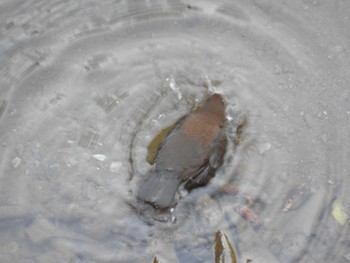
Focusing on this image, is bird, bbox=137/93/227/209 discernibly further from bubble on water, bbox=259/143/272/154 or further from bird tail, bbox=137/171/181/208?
bubble on water, bbox=259/143/272/154

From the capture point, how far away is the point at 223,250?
4559 millimetres

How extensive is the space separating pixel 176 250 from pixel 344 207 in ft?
4.94

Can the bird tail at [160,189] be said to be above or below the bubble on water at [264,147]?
above

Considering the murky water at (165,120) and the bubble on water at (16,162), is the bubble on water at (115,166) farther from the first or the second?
the bubble on water at (16,162)

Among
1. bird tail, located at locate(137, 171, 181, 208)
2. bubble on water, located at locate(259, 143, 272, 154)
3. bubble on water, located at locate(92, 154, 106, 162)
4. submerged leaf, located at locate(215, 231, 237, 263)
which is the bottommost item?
submerged leaf, located at locate(215, 231, 237, 263)

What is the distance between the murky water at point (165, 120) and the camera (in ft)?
15.2

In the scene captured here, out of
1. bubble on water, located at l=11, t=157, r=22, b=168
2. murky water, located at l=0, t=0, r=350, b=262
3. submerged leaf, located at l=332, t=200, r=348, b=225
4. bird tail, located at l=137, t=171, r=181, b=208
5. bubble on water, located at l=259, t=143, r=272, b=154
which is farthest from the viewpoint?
bubble on water, located at l=259, t=143, r=272, b=154

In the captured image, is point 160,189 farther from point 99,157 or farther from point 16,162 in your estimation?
point 16,162

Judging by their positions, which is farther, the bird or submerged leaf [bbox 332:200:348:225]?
submerged leaf [bbox 332:200:348:225]

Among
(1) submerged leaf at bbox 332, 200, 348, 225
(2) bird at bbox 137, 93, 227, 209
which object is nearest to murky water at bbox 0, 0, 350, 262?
(1) submerged leaf at bbox 332, 200, 348, 225

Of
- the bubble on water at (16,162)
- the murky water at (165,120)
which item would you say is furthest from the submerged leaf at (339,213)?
the bubble on water at (16,162)

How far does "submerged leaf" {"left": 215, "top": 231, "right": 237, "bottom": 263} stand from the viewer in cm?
453

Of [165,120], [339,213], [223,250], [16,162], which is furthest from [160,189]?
[339,213]

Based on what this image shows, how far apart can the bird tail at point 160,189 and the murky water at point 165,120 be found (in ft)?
0.79
